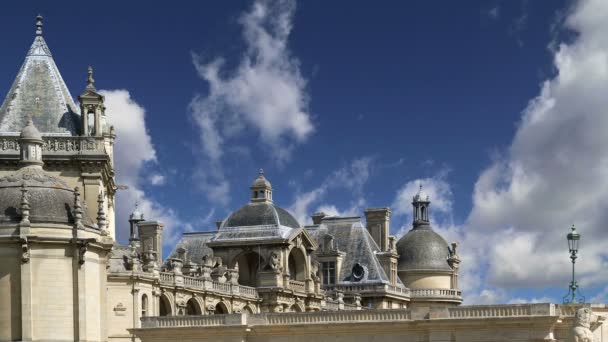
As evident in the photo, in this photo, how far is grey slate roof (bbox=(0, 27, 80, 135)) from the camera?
63562 mm

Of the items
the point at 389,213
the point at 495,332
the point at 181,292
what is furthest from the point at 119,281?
the point at 389,213

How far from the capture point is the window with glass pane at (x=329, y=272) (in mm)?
95250

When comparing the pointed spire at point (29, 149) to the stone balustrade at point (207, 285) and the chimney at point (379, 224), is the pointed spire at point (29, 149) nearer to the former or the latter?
the stone balustrade at point (207, 285)

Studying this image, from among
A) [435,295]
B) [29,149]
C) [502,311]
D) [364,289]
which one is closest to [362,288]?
→ [364,289]

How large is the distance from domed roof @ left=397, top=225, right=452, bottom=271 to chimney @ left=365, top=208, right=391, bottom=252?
918 cm

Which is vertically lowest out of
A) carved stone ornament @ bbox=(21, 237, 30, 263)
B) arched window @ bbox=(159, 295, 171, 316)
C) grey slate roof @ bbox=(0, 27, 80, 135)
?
arched window @ bbox=(159, 295, 171, 316)

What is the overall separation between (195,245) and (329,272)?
10.6 m

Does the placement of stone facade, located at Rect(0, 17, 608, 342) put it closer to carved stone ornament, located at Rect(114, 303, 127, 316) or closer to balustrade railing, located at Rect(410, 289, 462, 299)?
carved stone ornament, located at Rect(114, 303, 127, 316)

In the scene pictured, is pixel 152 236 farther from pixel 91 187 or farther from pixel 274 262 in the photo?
pixel 91 187

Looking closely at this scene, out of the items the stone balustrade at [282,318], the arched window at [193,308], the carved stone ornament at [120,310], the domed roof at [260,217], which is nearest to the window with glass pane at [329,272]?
the domed roof at [260,217]

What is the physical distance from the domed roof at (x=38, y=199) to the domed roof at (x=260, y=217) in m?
35.0

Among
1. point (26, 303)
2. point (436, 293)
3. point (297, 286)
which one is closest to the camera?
point (26, 303)

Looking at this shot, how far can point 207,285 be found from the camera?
70.2 m

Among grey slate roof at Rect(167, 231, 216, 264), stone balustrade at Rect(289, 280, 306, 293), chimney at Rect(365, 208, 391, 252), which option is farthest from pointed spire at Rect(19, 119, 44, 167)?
chimney at Rect(365, 208, 391, 252)
